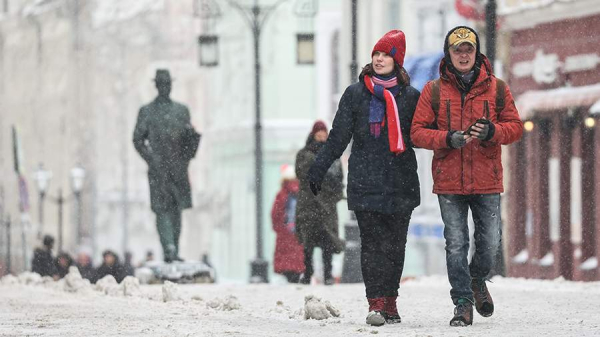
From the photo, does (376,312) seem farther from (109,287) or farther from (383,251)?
(109,287)

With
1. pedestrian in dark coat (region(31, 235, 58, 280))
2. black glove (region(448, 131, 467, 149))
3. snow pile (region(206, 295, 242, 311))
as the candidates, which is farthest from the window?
black glove (region(448, 131, 467, 149))

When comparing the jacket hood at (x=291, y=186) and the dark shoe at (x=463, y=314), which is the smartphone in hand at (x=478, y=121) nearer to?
the dark shoe at (x=463, y=314)

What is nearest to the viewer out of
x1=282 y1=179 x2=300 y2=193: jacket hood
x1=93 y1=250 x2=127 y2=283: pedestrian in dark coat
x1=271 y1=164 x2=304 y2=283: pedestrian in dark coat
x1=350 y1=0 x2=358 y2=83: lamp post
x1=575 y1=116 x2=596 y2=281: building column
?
x1=271 y1=164 x2=304 y2=283: pedestrian in dark coat

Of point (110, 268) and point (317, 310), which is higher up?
point (317, 310)

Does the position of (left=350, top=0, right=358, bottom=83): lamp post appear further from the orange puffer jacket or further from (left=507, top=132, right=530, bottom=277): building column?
the orange puffer jacket

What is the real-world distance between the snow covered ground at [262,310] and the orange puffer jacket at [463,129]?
33.5 inches

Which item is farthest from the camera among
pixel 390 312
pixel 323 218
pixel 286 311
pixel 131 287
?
pixel 323 218

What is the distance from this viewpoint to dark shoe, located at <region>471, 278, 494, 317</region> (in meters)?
12.4

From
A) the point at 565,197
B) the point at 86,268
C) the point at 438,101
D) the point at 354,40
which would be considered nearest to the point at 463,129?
the point at 438,101

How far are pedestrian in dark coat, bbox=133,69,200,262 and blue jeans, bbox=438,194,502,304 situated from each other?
25.4 feet

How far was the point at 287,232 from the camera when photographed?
21203mm

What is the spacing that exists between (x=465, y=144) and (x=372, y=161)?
649mm

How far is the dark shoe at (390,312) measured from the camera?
12523 millimetres

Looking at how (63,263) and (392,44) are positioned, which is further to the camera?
(63,263)
